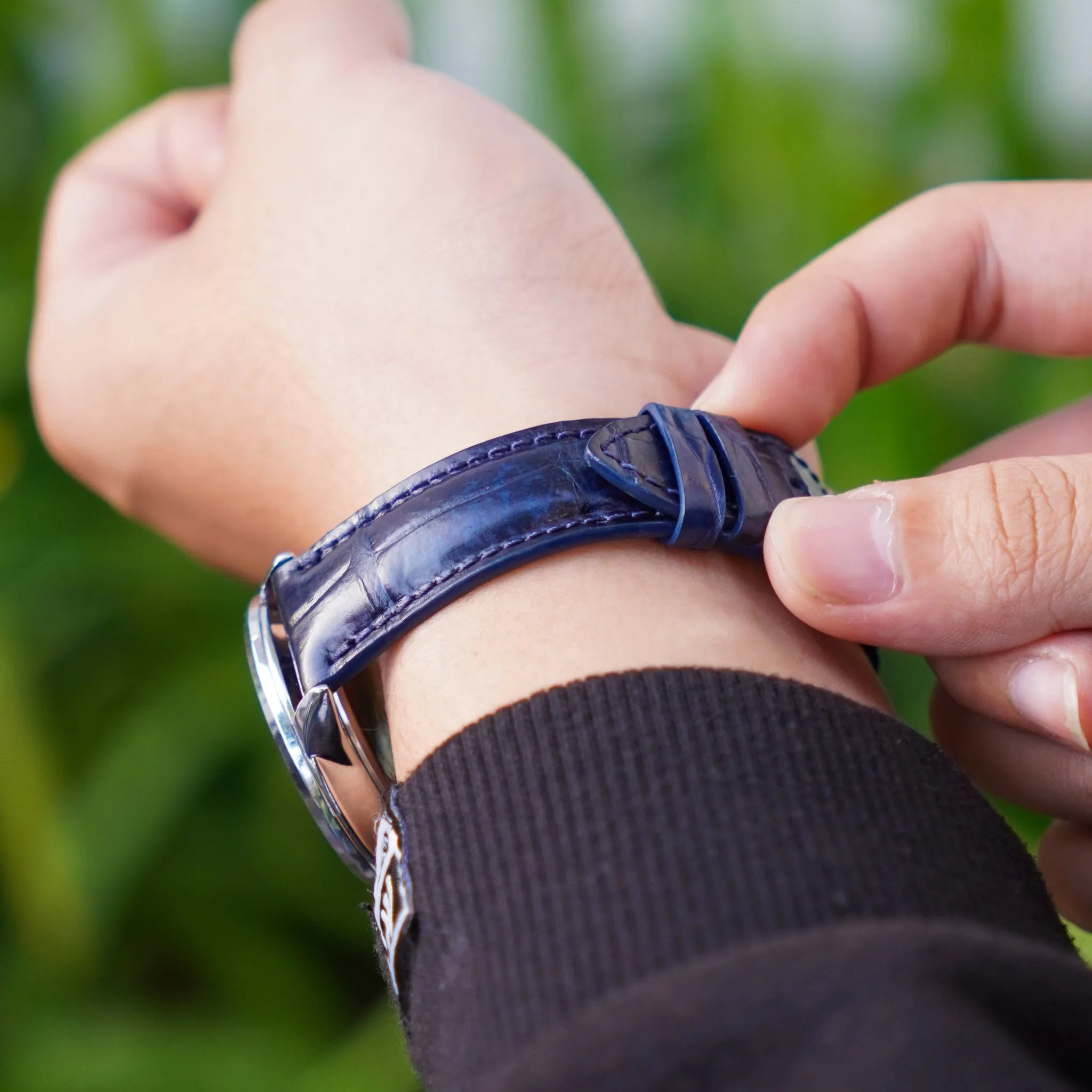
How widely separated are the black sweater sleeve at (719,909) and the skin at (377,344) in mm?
55

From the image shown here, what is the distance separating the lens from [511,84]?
1521 mm

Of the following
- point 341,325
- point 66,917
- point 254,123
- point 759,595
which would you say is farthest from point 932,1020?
point 66,917


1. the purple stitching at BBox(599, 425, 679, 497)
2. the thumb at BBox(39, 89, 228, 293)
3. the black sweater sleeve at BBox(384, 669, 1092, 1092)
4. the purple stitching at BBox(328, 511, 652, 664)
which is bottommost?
the black sweater sleeve at BBox(384, 669, 1092, 1092)

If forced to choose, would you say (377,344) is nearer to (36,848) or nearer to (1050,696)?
(1050,696)

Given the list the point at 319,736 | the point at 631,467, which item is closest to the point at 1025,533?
the point at 631,467

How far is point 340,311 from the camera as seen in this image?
62cm

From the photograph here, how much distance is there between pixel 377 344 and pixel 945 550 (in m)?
0.31

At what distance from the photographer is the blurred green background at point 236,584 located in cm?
106

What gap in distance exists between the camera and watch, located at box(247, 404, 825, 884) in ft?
1.48

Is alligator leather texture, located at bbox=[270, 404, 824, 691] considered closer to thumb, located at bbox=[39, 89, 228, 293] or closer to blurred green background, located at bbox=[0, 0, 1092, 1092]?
thumb, located at bbox=[39, 89, 228, 293]

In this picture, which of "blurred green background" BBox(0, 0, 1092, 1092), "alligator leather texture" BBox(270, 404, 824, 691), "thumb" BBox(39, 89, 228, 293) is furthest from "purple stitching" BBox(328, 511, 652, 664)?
"blurred green background" BBox(0, 0, 1092, 1092)

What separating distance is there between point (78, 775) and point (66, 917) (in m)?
0.19

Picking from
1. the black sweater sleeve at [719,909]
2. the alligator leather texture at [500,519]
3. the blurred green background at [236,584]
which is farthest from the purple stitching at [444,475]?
the blurred green background at [236,584]

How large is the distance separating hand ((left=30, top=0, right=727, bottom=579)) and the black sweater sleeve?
20 cm
